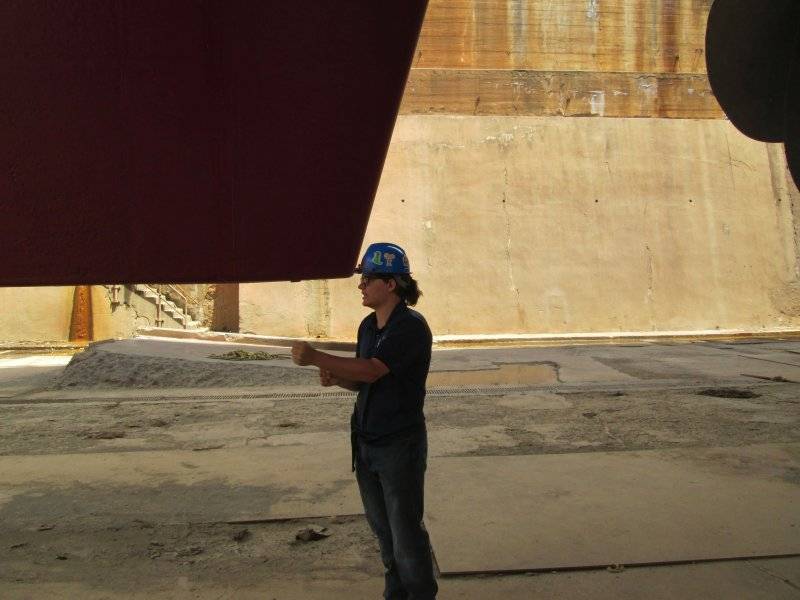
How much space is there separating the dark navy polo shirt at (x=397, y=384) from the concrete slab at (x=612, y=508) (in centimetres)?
104

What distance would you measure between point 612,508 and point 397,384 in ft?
6.79

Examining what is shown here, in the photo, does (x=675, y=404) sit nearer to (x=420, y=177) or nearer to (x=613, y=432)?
(x=613, y=432)

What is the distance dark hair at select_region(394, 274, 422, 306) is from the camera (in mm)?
2738

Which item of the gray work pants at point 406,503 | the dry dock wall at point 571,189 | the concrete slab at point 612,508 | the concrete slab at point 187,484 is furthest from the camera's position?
the dry dock wall at point 571,189

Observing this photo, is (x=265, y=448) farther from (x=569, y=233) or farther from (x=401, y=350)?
(x=569, y=233)

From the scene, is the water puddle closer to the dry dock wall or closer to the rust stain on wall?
the dry dock wall

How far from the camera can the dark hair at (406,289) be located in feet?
8.98

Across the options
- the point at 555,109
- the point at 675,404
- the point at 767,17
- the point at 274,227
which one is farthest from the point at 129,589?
the point at 555,109

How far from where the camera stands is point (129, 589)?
3242 millimetres

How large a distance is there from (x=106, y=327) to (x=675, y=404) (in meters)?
16.3

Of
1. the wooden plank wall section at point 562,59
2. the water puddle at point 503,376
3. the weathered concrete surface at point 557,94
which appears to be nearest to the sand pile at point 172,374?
the water puddle at point 503,376

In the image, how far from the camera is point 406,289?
2.76 metres

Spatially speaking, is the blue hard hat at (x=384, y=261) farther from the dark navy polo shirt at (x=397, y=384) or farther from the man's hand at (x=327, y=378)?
the man's hand at (x=327, y=378)

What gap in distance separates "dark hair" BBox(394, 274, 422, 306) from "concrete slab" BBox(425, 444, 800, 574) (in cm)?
129
